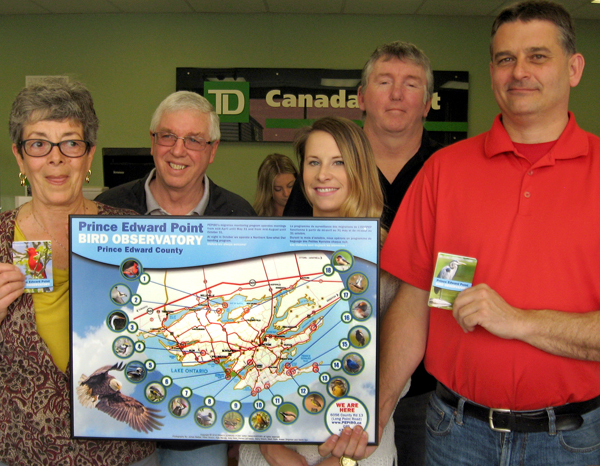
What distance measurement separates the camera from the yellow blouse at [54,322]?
54.1 inches

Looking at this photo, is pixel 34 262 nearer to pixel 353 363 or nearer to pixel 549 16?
pixel 353 363

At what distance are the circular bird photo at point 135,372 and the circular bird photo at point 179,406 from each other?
0.10m

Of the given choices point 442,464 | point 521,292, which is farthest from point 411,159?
point 442,464

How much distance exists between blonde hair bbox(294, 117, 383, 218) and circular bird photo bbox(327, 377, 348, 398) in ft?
1.90

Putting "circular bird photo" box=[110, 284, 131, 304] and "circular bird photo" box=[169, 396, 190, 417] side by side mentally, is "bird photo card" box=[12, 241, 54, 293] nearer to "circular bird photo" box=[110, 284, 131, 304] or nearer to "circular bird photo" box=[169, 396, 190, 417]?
"circular bird photo" box=[110, 284, 131, 304]

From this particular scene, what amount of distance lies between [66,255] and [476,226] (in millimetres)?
1169

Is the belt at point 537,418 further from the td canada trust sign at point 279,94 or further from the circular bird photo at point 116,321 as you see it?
the td canada trust sign at point 279,94

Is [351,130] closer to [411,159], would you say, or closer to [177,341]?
[411,159]

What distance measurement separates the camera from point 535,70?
4.57 feet

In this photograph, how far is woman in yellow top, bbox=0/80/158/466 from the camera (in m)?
1.34

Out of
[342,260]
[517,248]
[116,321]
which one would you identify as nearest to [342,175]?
[342,260]

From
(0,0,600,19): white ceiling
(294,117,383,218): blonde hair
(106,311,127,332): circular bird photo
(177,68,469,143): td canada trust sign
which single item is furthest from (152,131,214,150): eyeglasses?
(0,0,600,19): white ceiling

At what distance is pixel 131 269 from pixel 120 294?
0.07m

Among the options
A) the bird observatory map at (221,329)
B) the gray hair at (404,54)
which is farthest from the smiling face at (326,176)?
the gray hair at (404,54)
